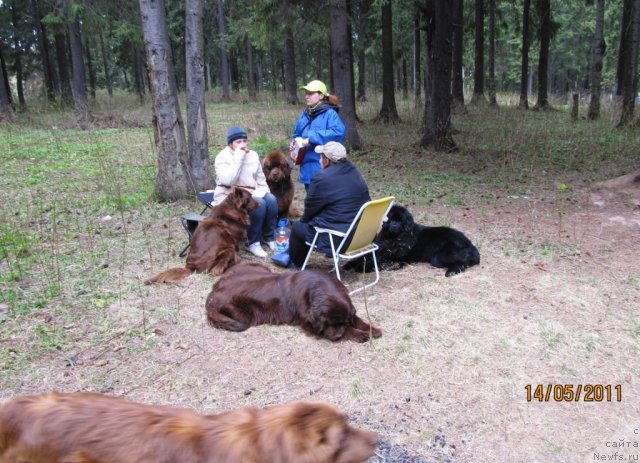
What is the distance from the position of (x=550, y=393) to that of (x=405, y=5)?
15.4m

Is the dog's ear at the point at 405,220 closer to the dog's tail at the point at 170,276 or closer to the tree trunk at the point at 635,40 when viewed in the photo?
the dog's tail at the point at 170,276

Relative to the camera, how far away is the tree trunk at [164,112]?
22.5 ft

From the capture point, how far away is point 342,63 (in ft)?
33.6

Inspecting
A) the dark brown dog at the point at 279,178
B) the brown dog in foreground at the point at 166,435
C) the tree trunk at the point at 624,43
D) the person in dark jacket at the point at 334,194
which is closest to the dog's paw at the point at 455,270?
the person in dark jacket at the point at 334,194

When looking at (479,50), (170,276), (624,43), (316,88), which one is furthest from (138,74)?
(170,276)

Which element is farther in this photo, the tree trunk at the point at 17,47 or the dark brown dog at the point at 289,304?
the tree trunk at the point at 17,47

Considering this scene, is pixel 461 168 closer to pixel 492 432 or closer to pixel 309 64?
pixel 492 432

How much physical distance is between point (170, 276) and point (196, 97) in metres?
3.62

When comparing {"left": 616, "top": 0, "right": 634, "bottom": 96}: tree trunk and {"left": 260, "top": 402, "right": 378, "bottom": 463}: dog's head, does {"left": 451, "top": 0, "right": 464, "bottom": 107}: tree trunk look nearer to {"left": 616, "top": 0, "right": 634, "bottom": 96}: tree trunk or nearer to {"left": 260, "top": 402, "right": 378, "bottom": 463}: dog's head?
{"left": 616, "top": 0, "right": 634, "bottom": 96}: tree trunk

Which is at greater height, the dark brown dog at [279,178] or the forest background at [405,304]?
the dark brown dog at [279,178]

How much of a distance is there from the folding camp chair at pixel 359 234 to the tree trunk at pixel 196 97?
3468 mm

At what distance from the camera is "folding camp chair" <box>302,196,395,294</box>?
14.6 feet

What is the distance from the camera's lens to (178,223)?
6641 millimetres

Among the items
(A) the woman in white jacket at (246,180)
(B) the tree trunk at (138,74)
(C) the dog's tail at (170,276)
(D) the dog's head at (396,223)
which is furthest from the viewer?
(B) the tree trunk at (138,74)
